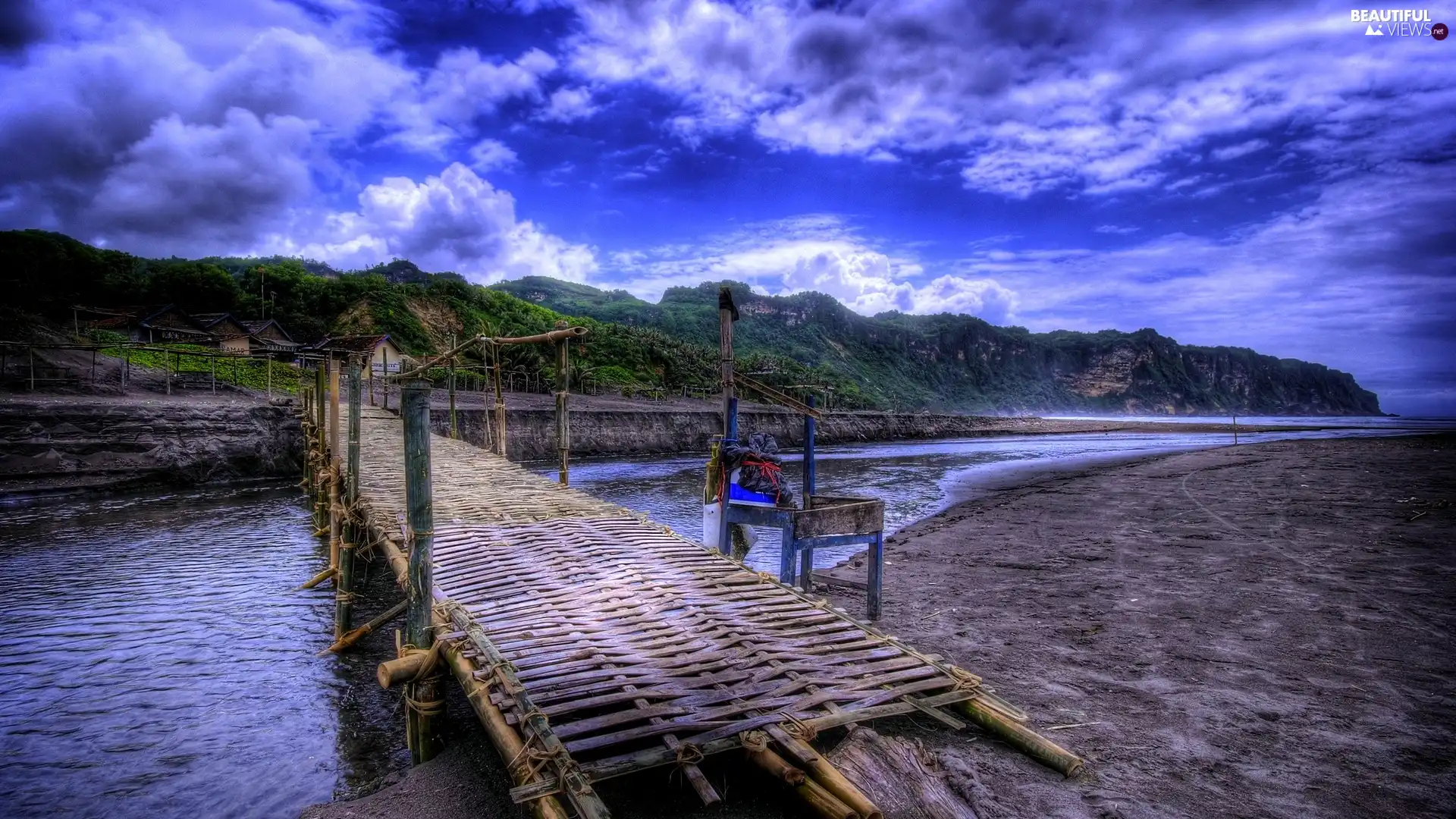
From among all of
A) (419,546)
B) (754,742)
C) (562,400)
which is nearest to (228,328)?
(562,400)

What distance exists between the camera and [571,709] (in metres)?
3.55

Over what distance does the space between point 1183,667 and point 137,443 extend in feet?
80.9

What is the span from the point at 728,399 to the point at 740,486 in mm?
1362

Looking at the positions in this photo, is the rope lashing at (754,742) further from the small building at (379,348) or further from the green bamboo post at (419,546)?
the small building at (379,348)

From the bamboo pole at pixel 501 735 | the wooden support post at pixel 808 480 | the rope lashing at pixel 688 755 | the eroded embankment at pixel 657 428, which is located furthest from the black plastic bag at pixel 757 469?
the eroded embankment at pixel 657 428

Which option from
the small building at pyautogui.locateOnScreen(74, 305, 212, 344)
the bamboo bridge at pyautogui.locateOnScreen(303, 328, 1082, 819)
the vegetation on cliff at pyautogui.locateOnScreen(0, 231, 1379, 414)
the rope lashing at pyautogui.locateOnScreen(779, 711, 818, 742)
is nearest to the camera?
the bamboo bridge at pyautogui.locateOnScreen(303, 328, 1082, 819)

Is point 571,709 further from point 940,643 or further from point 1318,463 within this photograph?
point 1318,463

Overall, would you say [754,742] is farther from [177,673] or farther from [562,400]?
[562,400]

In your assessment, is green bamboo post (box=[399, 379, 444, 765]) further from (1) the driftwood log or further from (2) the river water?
(1) the driftwood log

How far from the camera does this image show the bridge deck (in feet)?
11.4

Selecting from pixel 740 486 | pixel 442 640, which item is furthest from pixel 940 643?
pixel 442 640

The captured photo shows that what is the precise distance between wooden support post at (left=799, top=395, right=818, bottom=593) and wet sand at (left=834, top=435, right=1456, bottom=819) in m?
0.66

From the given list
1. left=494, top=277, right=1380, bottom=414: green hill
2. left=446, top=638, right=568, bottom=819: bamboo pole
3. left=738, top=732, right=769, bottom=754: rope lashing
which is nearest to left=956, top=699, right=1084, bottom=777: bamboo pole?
left=738, top=732, right=769, bottom=754: rope lashing

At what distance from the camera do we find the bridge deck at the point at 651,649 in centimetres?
348
